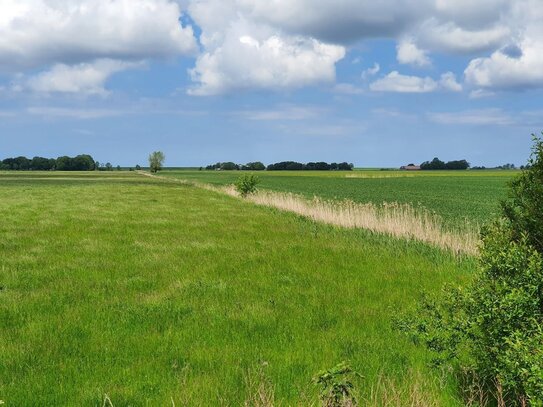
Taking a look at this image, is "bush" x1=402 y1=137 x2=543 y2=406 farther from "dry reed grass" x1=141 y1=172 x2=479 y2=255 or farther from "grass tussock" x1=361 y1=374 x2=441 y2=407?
"dry reed grass" x1=141 y1=172 x2=479 y2=255

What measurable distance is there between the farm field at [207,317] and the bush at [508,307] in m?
0.66

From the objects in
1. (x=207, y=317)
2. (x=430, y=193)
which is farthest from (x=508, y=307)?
(x=430, y=193)

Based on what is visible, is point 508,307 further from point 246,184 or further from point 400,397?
point 246,184

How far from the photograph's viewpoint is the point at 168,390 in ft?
18.7

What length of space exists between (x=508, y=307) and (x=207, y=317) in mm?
5225

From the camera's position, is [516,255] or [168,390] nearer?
[516,255]

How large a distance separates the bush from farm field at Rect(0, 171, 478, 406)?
657mm

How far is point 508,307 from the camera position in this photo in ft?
16.0

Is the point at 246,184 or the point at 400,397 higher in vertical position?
the point at 246,184

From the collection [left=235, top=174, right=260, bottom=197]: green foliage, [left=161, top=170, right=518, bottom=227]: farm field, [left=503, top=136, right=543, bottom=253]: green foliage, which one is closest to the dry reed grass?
[left=161, top=170, right=518, bottom=227]: farm field

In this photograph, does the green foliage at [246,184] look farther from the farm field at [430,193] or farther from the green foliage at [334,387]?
the green foliage at [334,387]

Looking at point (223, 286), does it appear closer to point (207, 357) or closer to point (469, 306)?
point (207, 357)

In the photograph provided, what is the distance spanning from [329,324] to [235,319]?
1630 mm

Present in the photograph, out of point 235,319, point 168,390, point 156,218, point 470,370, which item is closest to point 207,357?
point 168,390
